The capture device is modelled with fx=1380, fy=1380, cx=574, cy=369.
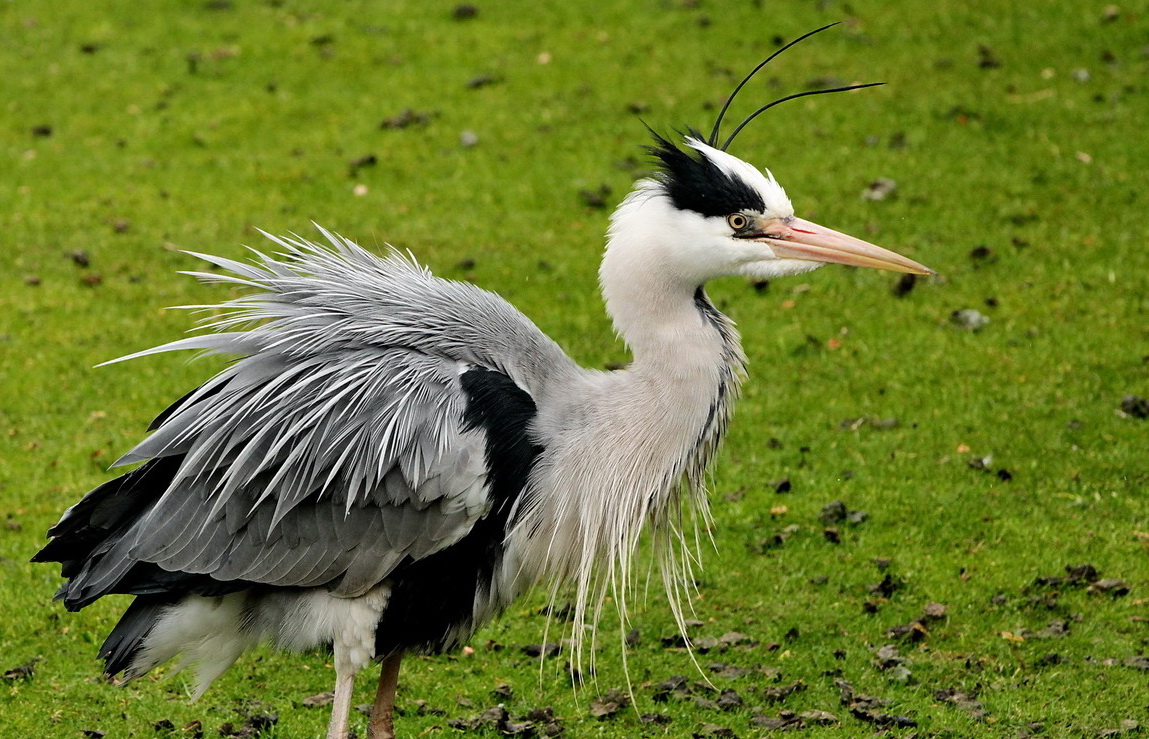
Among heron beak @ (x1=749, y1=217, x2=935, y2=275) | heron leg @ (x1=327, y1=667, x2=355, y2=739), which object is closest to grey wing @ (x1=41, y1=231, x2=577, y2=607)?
heron leg @ (x1=327, y1=667, x2=355, y2=739)

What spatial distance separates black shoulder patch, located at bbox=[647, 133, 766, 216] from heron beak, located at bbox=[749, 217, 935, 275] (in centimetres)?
11

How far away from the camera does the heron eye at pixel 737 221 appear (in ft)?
17.7

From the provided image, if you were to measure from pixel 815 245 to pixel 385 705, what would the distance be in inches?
101

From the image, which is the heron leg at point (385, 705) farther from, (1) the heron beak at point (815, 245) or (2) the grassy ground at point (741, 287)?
(1) the heron beak at point (815, 245)

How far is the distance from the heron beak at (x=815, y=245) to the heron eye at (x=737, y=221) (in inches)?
2.4

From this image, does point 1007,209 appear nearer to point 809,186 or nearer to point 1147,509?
point 809,186

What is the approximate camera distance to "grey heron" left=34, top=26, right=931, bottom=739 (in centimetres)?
536

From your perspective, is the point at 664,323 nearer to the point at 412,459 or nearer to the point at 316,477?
the point at 412,459

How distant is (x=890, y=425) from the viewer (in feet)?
29.5

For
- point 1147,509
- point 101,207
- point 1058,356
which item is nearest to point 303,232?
point 101,207

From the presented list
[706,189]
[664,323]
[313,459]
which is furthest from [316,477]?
[706,189]

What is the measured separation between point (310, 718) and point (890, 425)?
4.40 meters

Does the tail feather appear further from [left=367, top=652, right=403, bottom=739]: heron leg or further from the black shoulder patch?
the black shoulder patch

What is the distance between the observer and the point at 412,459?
5.33 metres
